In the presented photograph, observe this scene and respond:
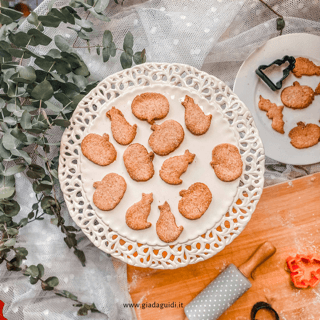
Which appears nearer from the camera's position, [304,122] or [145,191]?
[145,191]

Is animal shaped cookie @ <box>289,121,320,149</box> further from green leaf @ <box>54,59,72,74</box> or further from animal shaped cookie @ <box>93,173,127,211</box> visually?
green leaf @ <box>54,59,72,74</box>

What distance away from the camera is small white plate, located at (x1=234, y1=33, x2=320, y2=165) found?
0.96 metres

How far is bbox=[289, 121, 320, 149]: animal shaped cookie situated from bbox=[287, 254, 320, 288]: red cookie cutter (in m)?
0.37

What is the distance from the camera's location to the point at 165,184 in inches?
31.0

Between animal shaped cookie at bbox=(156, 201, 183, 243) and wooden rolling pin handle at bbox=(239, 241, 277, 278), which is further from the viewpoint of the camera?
wooden rolling pin handle at bbox=(239, 241, 277, 278)

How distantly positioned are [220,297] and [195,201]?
1.14ft

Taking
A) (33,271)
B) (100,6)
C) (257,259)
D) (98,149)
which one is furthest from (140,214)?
(100,6)

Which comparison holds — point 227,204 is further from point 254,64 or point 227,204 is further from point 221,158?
point 254,64

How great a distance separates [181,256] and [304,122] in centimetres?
62

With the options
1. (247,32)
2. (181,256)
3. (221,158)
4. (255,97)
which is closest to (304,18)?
(247,32)

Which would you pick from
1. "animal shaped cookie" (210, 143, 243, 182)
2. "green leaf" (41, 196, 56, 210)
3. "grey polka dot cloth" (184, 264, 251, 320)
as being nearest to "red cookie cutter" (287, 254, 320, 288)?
"grey polka dot cloth" (184, 264, 251, 320)

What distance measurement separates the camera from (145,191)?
79 centimetres

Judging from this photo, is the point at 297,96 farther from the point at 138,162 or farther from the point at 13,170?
the point at 13,170

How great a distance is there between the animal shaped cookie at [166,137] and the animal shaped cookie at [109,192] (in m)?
0.13
